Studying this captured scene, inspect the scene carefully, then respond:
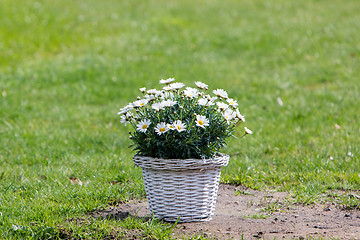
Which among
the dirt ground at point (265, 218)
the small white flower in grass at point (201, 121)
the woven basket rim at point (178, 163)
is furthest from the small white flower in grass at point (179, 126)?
the dirt ground at point (265, 218)

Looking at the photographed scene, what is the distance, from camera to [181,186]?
3523 mm

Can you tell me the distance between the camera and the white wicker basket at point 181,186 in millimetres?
3463

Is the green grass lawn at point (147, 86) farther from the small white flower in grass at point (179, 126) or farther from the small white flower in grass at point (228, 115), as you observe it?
the small white flower in grass at point (228, 115)

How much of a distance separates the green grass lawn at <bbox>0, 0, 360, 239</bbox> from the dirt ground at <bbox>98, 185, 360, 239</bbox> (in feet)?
0.61

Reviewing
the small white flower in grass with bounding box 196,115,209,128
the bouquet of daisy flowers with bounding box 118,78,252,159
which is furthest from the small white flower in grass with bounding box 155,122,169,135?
the small white flower in grass with bounding box 196,115,209,128

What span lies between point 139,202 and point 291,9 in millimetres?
11474

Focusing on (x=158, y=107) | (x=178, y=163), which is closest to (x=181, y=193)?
(x=178, y=163)

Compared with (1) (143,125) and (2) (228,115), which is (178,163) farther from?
(2) (228,115)

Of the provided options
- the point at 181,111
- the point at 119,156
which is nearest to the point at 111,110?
the point at 119,156

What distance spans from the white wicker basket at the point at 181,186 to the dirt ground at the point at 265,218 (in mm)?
116

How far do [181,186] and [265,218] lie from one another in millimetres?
772

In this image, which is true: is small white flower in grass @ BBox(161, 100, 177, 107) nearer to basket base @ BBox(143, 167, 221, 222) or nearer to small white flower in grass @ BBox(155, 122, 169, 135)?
small white flower in grass @ BBox(155, 122, 169, 135)

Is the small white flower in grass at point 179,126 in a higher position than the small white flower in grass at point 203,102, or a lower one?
lower

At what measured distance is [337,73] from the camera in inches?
350
